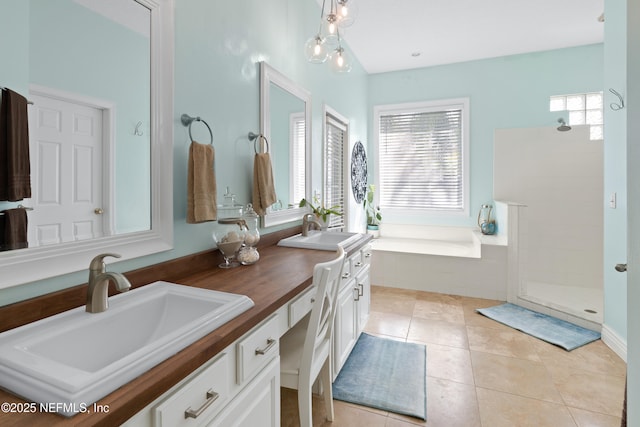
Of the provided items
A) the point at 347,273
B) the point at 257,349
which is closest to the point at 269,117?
the point at 347,273

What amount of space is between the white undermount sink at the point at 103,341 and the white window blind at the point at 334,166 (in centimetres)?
218

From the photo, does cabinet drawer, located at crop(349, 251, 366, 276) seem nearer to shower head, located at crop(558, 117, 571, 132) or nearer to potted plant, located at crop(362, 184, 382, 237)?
potted plant, located at crop(362, 184, 382, 237)

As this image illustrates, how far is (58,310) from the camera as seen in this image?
971mm

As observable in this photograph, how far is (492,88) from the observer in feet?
14.0

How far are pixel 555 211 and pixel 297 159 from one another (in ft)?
10.5

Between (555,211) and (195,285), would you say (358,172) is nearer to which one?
(555,211)

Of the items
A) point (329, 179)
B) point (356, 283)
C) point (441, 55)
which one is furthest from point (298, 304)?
point (441, 55)

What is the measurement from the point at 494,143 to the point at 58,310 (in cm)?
453

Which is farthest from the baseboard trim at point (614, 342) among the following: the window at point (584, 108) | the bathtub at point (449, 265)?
the window at point (584, 108)

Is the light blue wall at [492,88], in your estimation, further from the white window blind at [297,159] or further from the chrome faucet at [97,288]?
the chrome faucet at [97,288]

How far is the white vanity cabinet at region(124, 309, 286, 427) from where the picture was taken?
696 millimetres

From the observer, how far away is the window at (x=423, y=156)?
14.7ft

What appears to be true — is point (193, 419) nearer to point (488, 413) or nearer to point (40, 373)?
point (40, 373)

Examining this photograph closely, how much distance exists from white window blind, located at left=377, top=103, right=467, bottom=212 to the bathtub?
56 centimetres
